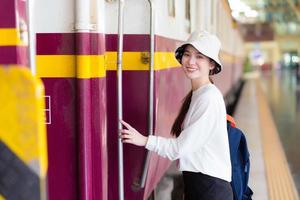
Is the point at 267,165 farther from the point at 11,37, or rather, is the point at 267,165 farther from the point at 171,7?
the point at 11,37

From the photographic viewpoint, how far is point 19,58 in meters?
1.76

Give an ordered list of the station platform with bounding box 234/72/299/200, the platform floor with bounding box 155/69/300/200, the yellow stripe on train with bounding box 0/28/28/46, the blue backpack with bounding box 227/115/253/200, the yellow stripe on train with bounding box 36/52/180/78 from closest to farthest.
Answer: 1. the yellow stripe on train with bounding box 0/28/28/46
2. the yellow stripe on train with bounding box 36/52/180/78
3. the blue backpack with bounding box 227/115/253/200
4. the platform floor with bounding box 155/69/300/200
5. the station platform with bounding box 234/72/299/200

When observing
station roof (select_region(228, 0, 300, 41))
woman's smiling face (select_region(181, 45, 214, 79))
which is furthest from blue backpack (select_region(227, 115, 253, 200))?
station roof (select_region(228, 0, 300, 41))

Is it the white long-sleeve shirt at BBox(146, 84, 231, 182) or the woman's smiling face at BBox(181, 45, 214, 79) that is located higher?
the woman's smiling face at BBox(181, 45, 214, 79)

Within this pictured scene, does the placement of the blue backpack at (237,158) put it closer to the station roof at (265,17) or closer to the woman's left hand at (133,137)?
the woman's left hand at (133,137)

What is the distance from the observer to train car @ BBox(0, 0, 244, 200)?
2268mm

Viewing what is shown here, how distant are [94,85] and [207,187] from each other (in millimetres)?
831

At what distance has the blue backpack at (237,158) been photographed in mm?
2762

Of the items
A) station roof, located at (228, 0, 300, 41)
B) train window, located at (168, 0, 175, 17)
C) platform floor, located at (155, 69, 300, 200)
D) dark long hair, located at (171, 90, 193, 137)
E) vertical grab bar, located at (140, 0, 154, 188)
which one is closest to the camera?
vertical grab bar, located at (140, 0, 154, 188)

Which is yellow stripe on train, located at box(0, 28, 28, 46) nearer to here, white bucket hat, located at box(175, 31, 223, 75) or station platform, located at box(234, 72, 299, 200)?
white bucket hat, located at box(175, 31, 223, 75)

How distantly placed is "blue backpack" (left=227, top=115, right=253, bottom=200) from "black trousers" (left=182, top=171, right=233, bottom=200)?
0.84 ft

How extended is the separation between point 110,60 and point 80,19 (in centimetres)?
41

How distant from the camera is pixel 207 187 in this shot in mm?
2508

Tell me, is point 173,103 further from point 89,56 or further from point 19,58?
point 19,58
